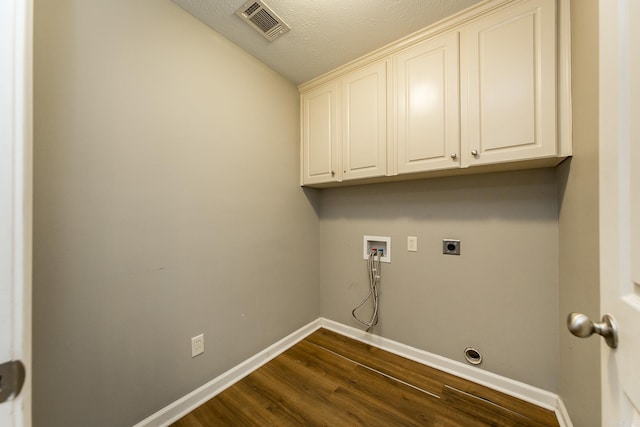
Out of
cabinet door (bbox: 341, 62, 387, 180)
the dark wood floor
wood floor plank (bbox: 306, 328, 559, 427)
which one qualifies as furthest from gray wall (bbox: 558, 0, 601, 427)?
cabinet door (bbox: 341, 62, 387, 180)

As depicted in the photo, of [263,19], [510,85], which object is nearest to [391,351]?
[510,85]

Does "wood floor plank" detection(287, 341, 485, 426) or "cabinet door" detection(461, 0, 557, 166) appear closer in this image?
"cabinet door" detection(461, 0, 557, 166)

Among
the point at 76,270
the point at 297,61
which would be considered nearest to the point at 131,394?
the point at 76,270

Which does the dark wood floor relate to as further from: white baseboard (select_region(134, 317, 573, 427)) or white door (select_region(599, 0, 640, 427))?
white door (select_region(599, 0, 640, 427))

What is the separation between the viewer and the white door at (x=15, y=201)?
49 cm

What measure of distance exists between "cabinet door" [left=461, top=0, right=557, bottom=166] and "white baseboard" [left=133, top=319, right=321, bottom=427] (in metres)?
1.93

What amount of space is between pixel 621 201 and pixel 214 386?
1.98m

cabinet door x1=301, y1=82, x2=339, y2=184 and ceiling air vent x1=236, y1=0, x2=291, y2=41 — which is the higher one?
ceiling air vent x1=236, y1=0, x2=291, y2=41

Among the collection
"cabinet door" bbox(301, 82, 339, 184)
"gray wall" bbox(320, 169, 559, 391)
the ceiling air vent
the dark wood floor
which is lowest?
the dark wood floor

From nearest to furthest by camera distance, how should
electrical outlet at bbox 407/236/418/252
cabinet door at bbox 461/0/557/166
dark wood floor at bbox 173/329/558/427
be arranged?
cabinet door at bbox 461/0/557/166 < dark wood floor at bbox 173/329/558/427 < electrical outlet at bbox 407/236/418/252

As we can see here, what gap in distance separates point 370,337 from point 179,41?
253 cm

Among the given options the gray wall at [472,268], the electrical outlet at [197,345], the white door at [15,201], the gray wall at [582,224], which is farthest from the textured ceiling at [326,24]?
the electrical outlet at [197,345]

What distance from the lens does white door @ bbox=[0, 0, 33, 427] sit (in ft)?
1.60

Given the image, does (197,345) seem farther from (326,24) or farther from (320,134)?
(326,24)
